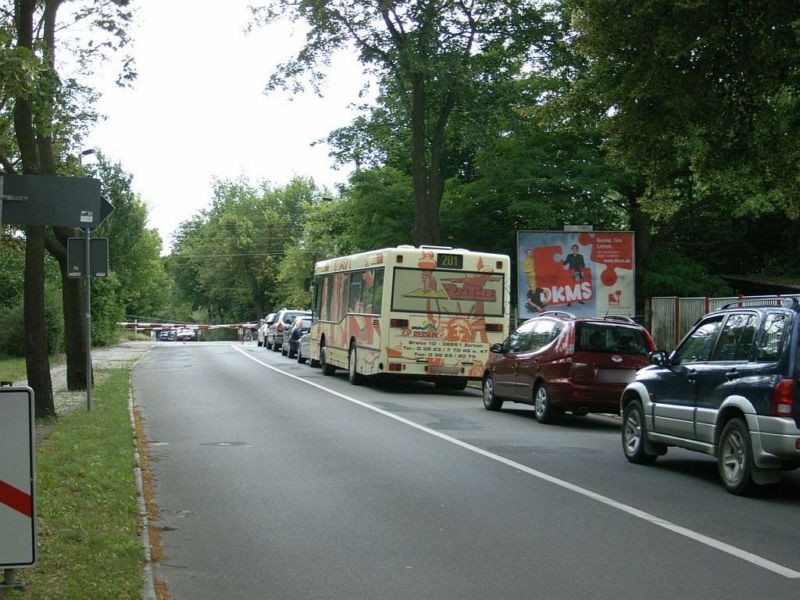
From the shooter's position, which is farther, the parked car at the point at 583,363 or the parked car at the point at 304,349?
the parked car at the point at 304,349

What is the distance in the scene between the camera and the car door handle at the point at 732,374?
10.5 m

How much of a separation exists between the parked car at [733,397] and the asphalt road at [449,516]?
0.36m

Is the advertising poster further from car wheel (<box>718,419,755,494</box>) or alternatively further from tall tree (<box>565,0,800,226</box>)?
car wheel (<box>718,419,755,494</box>)

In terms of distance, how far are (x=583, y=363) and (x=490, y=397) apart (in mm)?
3341

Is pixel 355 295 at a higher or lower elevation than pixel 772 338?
higher

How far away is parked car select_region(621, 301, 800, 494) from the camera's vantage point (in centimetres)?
977

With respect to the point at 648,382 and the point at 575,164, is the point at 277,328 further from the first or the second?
the point at 648,382

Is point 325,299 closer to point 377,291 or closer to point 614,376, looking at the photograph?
point 377,291

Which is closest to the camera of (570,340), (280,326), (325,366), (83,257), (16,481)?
(16,481)

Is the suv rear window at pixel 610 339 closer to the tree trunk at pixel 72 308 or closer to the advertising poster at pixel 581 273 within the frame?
the tree trunk at pixel 72 308

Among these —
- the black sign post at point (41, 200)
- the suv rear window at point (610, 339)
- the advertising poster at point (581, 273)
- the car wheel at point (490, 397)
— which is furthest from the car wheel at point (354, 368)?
the black sign post at point (41, 200)

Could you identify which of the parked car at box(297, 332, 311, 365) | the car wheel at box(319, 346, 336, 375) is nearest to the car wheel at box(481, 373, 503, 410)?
the car wheel at box(319, 346, 336, 375)

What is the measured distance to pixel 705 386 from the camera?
11.1 meters

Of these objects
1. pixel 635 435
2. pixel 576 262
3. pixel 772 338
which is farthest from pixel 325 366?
pixel 772 338
